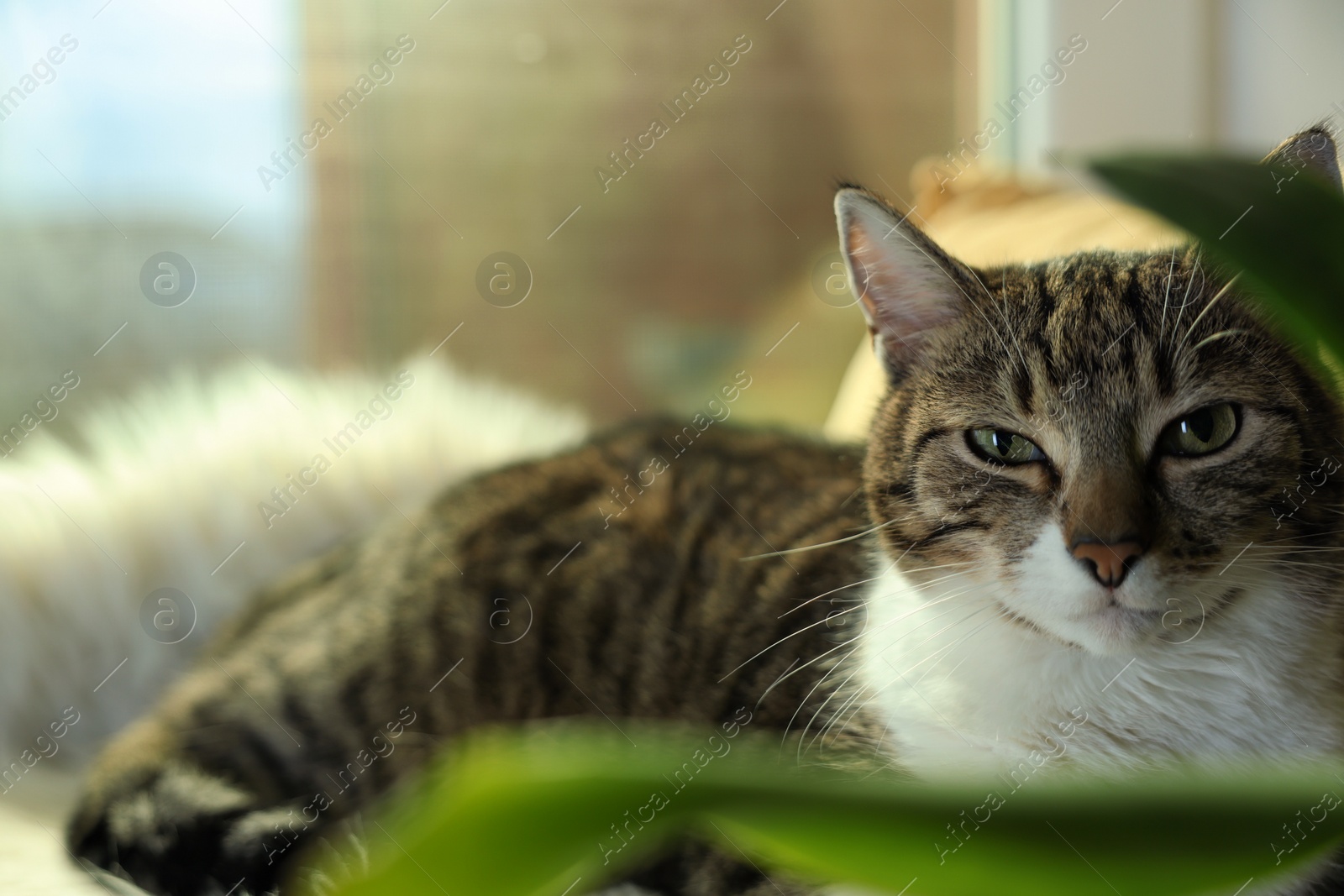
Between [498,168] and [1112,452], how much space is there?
195cm

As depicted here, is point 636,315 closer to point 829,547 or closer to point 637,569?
point 637,569

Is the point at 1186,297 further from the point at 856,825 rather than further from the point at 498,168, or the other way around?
the point at 498,168

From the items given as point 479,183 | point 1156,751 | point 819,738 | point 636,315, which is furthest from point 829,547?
point 479,183

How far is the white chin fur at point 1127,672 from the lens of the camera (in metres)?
0.71

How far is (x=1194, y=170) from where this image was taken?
11.9 inches

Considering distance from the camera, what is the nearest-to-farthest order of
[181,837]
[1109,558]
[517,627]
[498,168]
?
[1109,558]
[181,837]
[517,627]
[498,168]

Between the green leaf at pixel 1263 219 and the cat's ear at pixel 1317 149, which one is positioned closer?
the green leaf at pixel 1263 219

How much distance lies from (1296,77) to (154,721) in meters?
2.07

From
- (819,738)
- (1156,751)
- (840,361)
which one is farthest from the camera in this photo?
(840,361)

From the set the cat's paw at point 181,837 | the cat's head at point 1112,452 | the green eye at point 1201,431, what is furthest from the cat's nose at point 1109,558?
the cat's paw at point 181,837

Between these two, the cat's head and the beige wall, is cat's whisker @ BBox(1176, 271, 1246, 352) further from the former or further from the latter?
the beige wall

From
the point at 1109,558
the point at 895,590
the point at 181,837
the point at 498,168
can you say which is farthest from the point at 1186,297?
the point at 498,168

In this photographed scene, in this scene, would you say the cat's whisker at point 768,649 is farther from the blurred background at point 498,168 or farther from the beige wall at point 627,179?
the beige wall at point 627,179

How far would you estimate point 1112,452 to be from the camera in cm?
74
